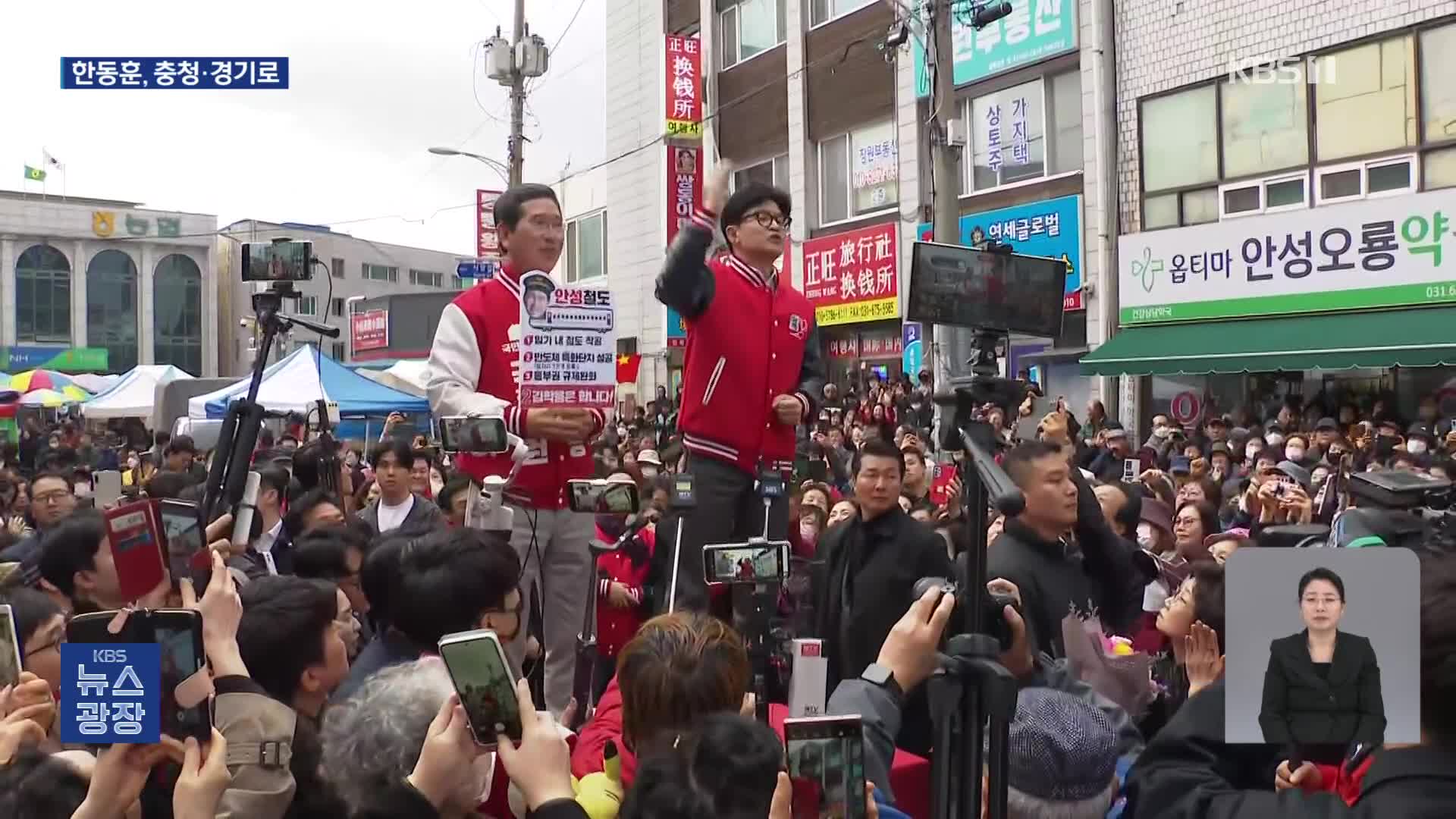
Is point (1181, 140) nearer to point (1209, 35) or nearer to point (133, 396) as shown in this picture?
point (1209, 35)

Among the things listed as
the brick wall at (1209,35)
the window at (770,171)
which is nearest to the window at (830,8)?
the window at (770,171)

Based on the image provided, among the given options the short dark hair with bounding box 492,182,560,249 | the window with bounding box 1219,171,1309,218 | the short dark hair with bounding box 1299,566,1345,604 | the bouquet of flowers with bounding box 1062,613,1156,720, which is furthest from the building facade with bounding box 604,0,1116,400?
the short dark hair with bounding box 1299,566,1345,604

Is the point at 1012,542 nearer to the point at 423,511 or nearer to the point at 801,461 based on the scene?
the point at 801,461

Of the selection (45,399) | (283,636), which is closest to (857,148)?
(45,399)

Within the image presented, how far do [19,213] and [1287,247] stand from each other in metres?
48.8

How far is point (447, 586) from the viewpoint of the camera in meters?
3.03

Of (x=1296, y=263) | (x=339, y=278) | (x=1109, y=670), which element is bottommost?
(x=1109, y=670)

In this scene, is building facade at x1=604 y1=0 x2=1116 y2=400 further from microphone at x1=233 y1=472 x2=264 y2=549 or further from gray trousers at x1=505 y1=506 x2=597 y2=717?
microphone at x1=233 y1=472 x2=264 y2=549

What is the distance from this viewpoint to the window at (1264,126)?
14461 millimetres

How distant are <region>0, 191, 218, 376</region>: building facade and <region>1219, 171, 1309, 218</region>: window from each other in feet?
144

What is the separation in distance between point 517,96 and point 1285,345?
11792mm

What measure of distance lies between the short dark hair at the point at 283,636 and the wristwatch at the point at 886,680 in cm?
117

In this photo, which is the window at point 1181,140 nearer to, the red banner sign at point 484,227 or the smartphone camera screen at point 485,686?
the red banner sign at point 484,227

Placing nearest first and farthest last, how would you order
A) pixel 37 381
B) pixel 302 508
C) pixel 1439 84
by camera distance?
pixel 302 508, pixel 1439 84, pixel 37 381
